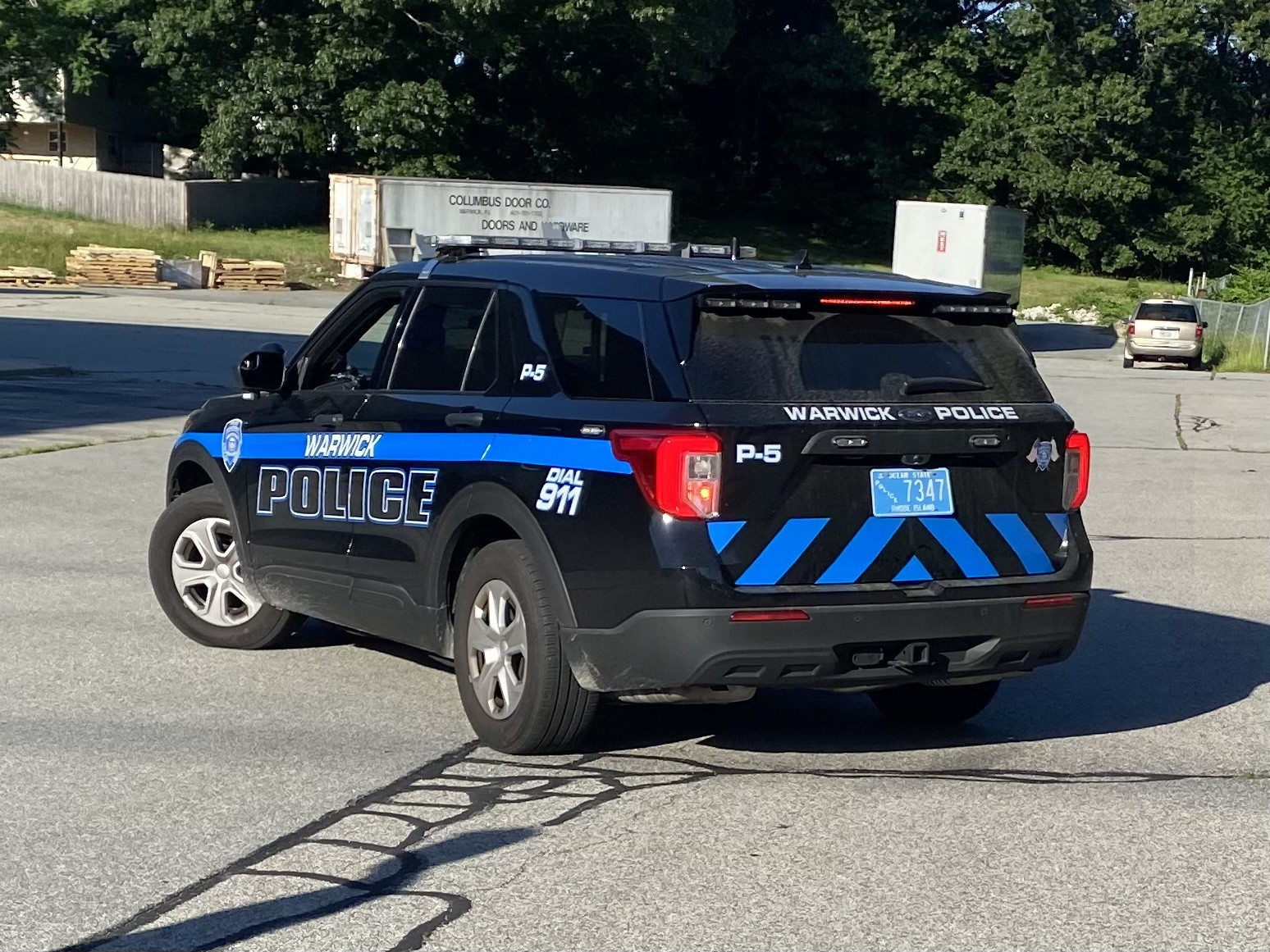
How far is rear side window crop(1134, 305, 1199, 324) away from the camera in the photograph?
37781 millimetres

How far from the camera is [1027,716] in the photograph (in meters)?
7.16

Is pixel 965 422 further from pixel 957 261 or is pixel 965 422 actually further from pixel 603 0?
pixel 603 0

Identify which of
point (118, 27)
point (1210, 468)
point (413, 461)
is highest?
point (118, 27)

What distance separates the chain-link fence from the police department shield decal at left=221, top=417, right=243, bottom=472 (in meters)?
34.2

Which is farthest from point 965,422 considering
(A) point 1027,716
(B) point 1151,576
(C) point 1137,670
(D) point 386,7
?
(D) point 386,7

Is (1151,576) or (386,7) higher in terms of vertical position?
(386,7)

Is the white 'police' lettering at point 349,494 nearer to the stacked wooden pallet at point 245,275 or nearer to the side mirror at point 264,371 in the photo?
the side mirror at point 264,371

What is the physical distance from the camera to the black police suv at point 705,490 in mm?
5672

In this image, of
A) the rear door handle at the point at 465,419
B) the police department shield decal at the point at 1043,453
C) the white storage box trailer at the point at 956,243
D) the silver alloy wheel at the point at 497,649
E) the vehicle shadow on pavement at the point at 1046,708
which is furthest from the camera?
the white storage box trailer at the point at 956,243

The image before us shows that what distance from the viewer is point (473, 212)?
4197 centimetres

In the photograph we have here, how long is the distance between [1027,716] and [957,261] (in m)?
33.7

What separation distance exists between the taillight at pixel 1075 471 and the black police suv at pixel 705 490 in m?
0.01

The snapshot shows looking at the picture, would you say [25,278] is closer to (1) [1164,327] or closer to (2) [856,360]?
(1) [1164,327]

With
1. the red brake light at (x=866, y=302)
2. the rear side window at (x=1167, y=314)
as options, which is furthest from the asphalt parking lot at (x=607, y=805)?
the rear side window at (x=1167, y=314)
